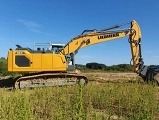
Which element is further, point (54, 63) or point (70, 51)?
point (70, 51)

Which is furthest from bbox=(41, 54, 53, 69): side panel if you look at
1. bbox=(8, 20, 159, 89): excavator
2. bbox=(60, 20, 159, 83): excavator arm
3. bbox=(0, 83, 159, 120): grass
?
bbox=(0, 83, 159, 120): grass

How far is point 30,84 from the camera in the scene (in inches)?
620

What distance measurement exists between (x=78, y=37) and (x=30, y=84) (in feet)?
12.7

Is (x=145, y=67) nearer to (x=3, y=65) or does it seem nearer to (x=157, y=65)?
(x=157, y=65)

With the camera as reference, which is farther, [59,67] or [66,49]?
[66,49]

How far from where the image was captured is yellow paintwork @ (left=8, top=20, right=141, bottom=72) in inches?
627

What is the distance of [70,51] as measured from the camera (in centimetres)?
1733

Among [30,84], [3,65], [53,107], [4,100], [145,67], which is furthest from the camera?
[3,65]

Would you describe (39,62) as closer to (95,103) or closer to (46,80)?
(46,80)

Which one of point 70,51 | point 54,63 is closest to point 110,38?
point 70,51

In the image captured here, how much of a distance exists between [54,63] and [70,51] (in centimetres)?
153

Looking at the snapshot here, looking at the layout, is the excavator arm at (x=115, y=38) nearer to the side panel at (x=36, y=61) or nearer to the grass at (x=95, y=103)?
the side panel at (x=36, y=61)

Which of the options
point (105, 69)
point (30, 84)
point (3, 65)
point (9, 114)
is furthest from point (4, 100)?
point (105, 69)

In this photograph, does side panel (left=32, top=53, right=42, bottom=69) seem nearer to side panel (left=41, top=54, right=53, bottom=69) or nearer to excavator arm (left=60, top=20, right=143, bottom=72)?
side panel (left=41, top=54, right=53, bottom=69)
